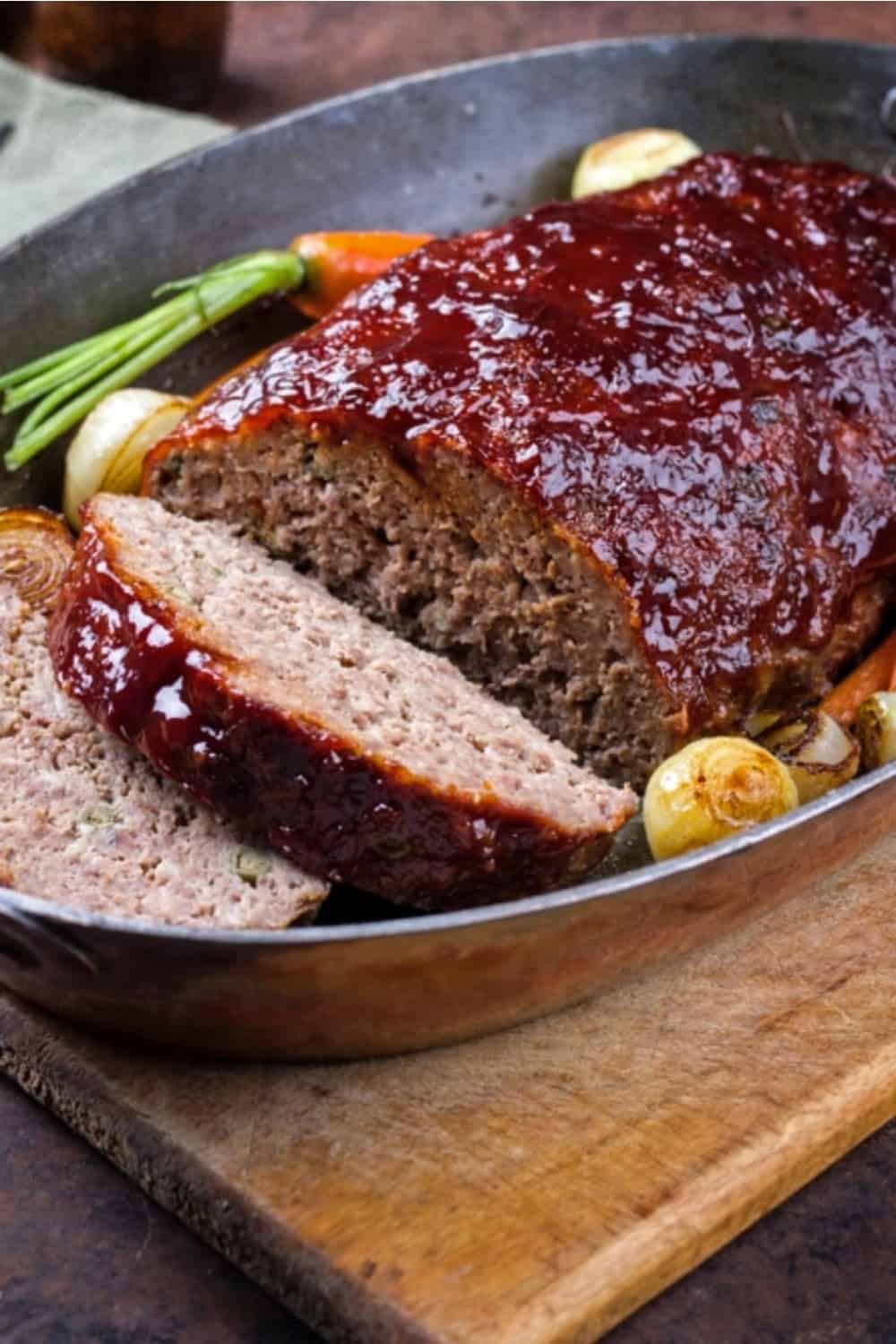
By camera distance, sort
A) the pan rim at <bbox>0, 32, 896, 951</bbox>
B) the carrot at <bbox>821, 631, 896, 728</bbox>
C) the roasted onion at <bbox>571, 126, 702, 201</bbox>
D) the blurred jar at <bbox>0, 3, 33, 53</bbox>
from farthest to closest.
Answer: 1. the blurred jar at <bbox>0, 3, 33, 53</bbox>
2. the roasted onion at <bbox>571, 126, 702, 201</bbox>
3. the carrot at <bbox>821, 631, 896, 728</bbox>
4. the pan rim at <bbox>0, 32, 896, 951</bbox>

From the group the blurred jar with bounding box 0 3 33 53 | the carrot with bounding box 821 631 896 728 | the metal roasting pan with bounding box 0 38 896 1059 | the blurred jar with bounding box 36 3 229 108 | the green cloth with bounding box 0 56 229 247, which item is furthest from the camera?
the blurred jar with bounding box 0 3 33 53

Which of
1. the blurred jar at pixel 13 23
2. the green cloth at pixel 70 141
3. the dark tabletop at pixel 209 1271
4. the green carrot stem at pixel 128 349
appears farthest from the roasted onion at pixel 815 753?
the blurred jar at pixel 13 23

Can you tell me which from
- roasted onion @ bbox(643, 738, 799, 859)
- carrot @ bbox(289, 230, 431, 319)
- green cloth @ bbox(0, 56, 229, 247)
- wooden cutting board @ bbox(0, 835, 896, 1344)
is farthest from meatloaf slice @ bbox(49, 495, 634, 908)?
green cloth @ bbox(0, 56, 229, 247)

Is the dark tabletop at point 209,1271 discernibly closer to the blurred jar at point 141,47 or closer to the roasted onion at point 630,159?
the roasted onion at point 630,159

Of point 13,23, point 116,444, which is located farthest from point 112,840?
point 13,23

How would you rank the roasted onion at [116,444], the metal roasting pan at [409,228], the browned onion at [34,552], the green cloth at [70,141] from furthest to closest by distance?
the green cloth at [70,141] < the roasted onion at [116,444] < the browned onion at [34,552] < the metal roasting pan at [409,228]

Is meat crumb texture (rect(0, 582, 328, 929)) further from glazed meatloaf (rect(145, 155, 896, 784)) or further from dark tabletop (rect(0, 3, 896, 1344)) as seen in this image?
glazed meatloaf (rect(145, 155, 896, 784))

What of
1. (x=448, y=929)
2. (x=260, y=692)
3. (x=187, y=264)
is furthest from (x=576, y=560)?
(x=187, y=264)
